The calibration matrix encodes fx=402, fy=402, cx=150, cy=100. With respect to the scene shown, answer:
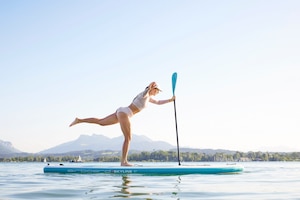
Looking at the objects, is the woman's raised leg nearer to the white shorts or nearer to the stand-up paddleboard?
the white shorts

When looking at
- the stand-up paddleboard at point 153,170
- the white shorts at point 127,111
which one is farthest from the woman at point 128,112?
the stand-up paddleboard at point 153,170

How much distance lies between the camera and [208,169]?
1241 centimetres

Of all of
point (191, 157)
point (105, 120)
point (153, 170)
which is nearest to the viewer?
point (153, 170)

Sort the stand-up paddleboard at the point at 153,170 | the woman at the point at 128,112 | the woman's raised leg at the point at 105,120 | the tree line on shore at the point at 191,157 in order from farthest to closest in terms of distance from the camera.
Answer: the tree line on shore at the point at 191,157 < the woman's raised leg at the point at 105,120 < the woman at the point at 128,112 < the stand-up paddleboard at the point at 153,170

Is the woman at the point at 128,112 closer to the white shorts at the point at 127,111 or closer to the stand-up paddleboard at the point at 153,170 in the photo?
the white shorts at the point at 127,111

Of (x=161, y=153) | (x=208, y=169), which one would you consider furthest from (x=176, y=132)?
(x=161, y=153)

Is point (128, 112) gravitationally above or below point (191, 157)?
below

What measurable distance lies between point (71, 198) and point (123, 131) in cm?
662

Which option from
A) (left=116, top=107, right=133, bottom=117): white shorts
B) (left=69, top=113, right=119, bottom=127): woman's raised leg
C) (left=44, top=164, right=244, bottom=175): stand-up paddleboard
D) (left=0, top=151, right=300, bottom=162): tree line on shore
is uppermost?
(left=0, top=151, right=300, bottom=162): tree line on shore

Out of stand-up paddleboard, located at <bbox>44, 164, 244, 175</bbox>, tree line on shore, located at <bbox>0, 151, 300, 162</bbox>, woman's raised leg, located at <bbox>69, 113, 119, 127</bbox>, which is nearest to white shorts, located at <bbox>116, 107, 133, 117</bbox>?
woman's raised leg, located at <bbox>69, 113, 119, 127</bbox>

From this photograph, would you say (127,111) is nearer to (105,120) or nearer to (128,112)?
(128,112)

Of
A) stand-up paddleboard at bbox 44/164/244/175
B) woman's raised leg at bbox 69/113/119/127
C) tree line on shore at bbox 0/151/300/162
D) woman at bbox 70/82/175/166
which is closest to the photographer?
stand-up paddleboard at bbox 44/164/244/175

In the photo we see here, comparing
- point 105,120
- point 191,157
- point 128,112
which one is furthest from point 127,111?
point 191,157

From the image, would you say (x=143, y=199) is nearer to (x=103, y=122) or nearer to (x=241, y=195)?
(x=241, y=195)
